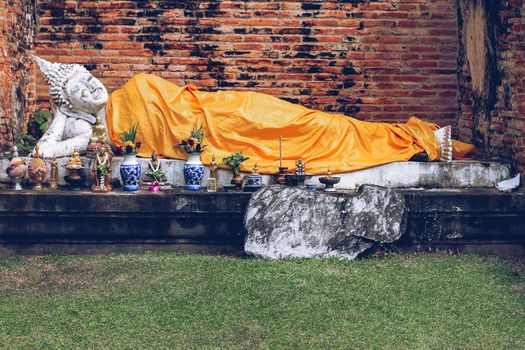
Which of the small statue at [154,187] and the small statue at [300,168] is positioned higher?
the small statue at [300,168]

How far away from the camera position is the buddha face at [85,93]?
6.67 metres

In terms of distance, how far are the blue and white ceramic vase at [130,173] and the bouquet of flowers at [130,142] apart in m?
0.06

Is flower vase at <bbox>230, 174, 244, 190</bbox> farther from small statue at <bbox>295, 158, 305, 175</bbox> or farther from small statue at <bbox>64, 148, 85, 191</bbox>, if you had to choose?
small statue at <bbox>64, 148, 85, 191</bbox>

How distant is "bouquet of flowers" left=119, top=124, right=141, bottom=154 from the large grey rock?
3.52 ft

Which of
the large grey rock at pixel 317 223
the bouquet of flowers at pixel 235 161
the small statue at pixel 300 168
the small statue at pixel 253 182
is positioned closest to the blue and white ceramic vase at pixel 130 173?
the bouquet of flowers at pixel 235 161

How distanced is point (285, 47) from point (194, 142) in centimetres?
181

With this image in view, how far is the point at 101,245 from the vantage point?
6305mm

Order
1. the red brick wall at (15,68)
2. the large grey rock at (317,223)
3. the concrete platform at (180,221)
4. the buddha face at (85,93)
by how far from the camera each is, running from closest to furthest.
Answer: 1. the large grey rock at (317,223)
2. the concrete platform at (180,221)
3. the buddha face at (85,93)
4. the red brick wall at (15,68)

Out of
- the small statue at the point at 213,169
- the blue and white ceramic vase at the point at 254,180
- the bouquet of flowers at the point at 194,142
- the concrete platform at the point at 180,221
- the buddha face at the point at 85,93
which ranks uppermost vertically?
the buddha face at the point at 85,93

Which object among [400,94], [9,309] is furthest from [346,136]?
[9,309]

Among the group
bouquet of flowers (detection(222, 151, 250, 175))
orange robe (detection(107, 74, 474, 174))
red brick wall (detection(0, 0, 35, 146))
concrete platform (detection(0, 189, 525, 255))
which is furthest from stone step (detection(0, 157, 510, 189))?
red brick wall (detection(0, 0, 35, 146))

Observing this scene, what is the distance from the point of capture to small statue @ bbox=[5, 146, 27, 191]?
6.35 metres

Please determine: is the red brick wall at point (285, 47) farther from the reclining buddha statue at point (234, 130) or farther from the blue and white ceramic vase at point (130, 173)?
the blue and white ceramic vase at point (130, 173)

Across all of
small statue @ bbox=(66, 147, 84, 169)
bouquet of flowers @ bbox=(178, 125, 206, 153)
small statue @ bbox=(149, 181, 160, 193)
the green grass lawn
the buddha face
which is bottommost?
the green grass lawn
